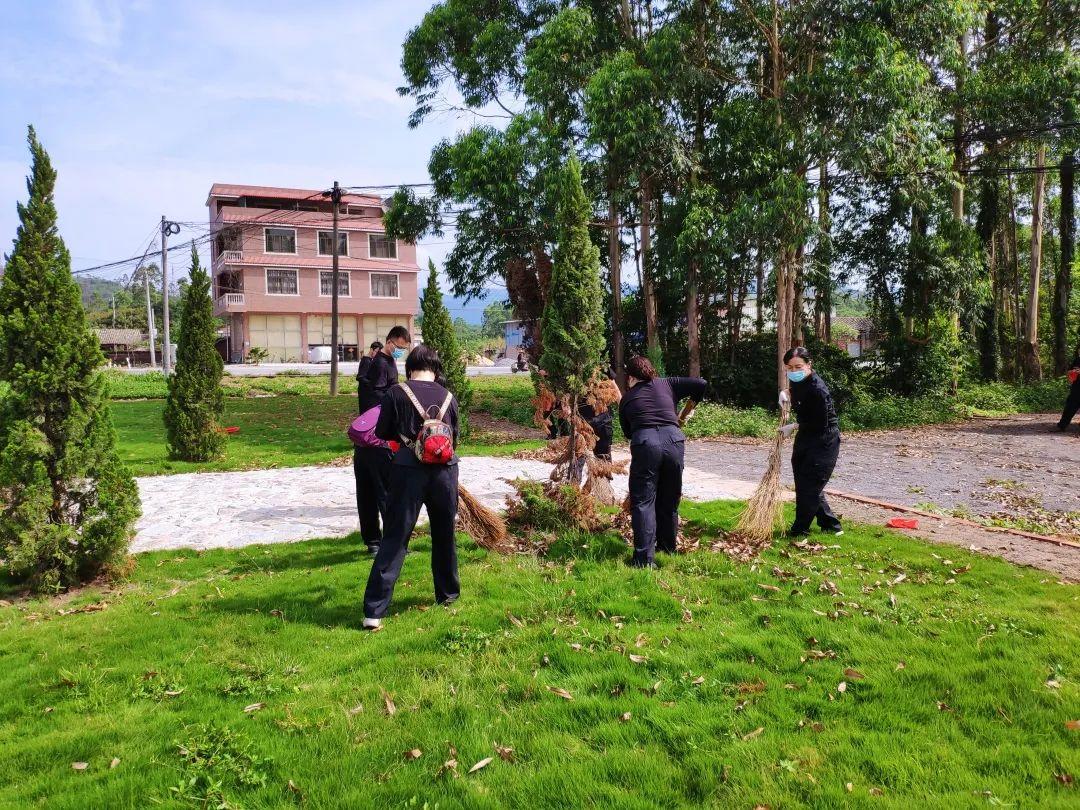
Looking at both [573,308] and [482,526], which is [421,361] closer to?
[573,308]

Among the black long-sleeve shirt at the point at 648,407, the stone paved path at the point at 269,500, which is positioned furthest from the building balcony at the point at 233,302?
the black long-sleeve shirt at the point at 648,407

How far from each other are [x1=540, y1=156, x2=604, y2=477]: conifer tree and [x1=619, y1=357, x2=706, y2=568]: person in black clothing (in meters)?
0.88

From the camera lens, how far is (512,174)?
1648 cm

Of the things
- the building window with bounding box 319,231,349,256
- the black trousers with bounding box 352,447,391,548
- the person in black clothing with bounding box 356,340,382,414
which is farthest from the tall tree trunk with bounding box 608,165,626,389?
the building window with bounding box 319,231,349,256

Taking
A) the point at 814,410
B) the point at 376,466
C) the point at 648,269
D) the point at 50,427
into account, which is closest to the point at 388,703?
the point at 376,466

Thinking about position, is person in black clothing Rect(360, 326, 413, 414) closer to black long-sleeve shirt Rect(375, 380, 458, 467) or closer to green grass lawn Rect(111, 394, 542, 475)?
black long-sleeve shirt Rect(375, 380, 458, 467)

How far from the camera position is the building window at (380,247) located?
51000 mm

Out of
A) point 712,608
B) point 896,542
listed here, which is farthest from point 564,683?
point 896,542

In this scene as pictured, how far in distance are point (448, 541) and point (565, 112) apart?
14.6 metres

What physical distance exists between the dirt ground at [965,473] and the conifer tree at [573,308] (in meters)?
3.46

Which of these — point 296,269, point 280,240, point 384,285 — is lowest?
point 384,285

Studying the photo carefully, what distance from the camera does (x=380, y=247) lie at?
5169 centimetres

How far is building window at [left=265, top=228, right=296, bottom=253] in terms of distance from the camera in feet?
161

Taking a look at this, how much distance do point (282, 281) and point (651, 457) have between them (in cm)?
4832
